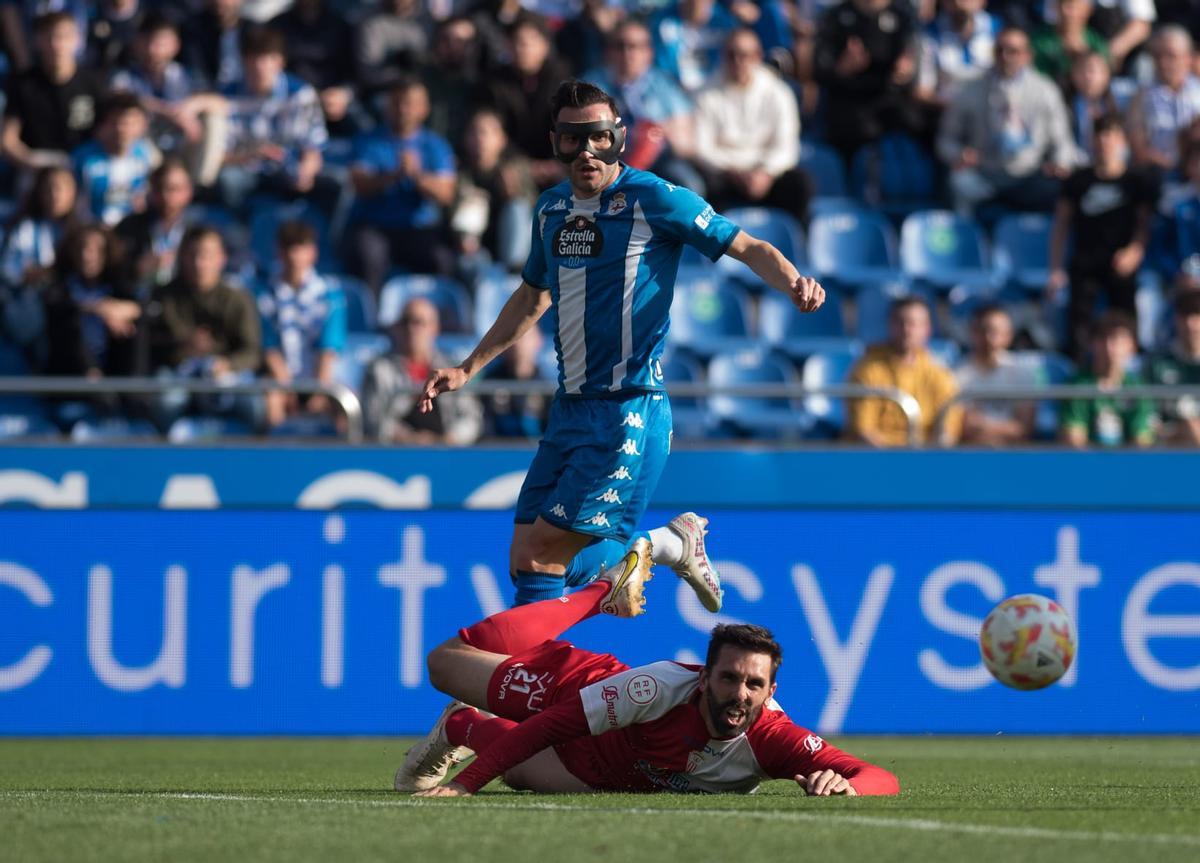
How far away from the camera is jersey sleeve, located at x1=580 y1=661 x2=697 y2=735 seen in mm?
6289

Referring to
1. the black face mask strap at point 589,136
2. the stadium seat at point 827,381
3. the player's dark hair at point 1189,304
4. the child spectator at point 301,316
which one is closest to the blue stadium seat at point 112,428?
the child spectator at point 301,316

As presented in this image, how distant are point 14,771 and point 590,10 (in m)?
8.22

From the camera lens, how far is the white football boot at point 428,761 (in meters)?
6.92

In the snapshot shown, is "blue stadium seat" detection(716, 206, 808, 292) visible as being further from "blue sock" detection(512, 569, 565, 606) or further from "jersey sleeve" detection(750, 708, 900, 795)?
"jersey sleeve" detection(750, 708, 900, 795)

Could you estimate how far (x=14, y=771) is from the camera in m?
8.46

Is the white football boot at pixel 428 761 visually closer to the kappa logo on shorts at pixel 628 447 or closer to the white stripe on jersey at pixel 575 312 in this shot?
the kappa logo on shorts at pixel 628 447

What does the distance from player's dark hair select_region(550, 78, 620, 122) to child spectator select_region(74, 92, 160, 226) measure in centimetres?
648

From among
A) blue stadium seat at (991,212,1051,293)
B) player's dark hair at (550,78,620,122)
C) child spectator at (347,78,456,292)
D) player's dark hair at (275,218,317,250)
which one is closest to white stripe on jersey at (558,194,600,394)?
player's dark hair at (550,78,620,122)

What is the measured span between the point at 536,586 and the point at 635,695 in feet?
3.03

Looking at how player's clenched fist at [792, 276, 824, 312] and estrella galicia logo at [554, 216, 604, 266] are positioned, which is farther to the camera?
estrella galicia logo at [554, 216, 604, 266]

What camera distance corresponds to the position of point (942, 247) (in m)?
14.2

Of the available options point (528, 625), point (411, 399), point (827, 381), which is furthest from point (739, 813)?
point (827, 381)

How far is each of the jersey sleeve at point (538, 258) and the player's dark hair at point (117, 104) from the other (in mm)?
6181

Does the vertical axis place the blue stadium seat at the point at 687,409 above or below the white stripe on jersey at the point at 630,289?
below
